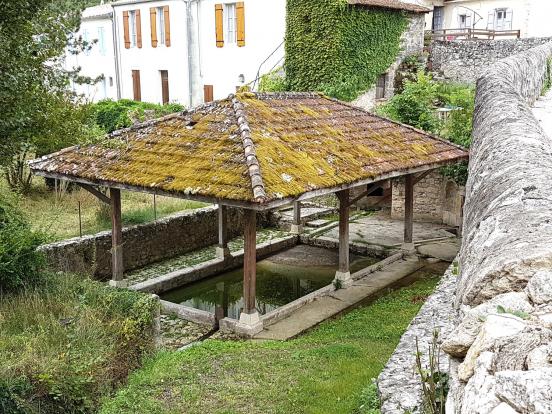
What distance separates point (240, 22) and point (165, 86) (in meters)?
6.04

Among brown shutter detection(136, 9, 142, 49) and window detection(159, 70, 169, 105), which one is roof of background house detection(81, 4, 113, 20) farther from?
window detection(159, 70, 169, 105)

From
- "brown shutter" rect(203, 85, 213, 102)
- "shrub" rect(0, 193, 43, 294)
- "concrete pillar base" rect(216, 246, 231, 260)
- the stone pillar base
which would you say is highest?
"brown shutter" rect(203, 85, 213, 102)

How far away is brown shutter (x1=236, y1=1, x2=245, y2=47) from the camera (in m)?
22.7

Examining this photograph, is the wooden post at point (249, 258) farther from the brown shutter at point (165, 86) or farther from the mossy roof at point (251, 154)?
the brown shutter at point (165, 86)

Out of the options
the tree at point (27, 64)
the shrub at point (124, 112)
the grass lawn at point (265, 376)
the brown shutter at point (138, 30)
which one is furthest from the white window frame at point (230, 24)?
the grass lawn at point (265, 376)

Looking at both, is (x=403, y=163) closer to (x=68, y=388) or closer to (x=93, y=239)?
(x=93, y=239)

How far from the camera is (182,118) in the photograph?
11195mm

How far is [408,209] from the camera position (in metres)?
13.4

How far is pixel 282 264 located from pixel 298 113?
12.3 ft

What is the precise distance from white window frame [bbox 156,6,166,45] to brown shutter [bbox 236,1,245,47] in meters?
4.57

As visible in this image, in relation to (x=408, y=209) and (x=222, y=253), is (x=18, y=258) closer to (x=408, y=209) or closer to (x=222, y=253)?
(x=222, y=253)

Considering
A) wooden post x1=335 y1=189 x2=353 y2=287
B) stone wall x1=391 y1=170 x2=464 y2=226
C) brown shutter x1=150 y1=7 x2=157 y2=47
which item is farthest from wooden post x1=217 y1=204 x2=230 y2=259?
brown shutter x1=150 y1=7 x2=157 y2=47

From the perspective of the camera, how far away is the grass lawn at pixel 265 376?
629 centimetres

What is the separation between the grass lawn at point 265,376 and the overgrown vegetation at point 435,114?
7301mm
